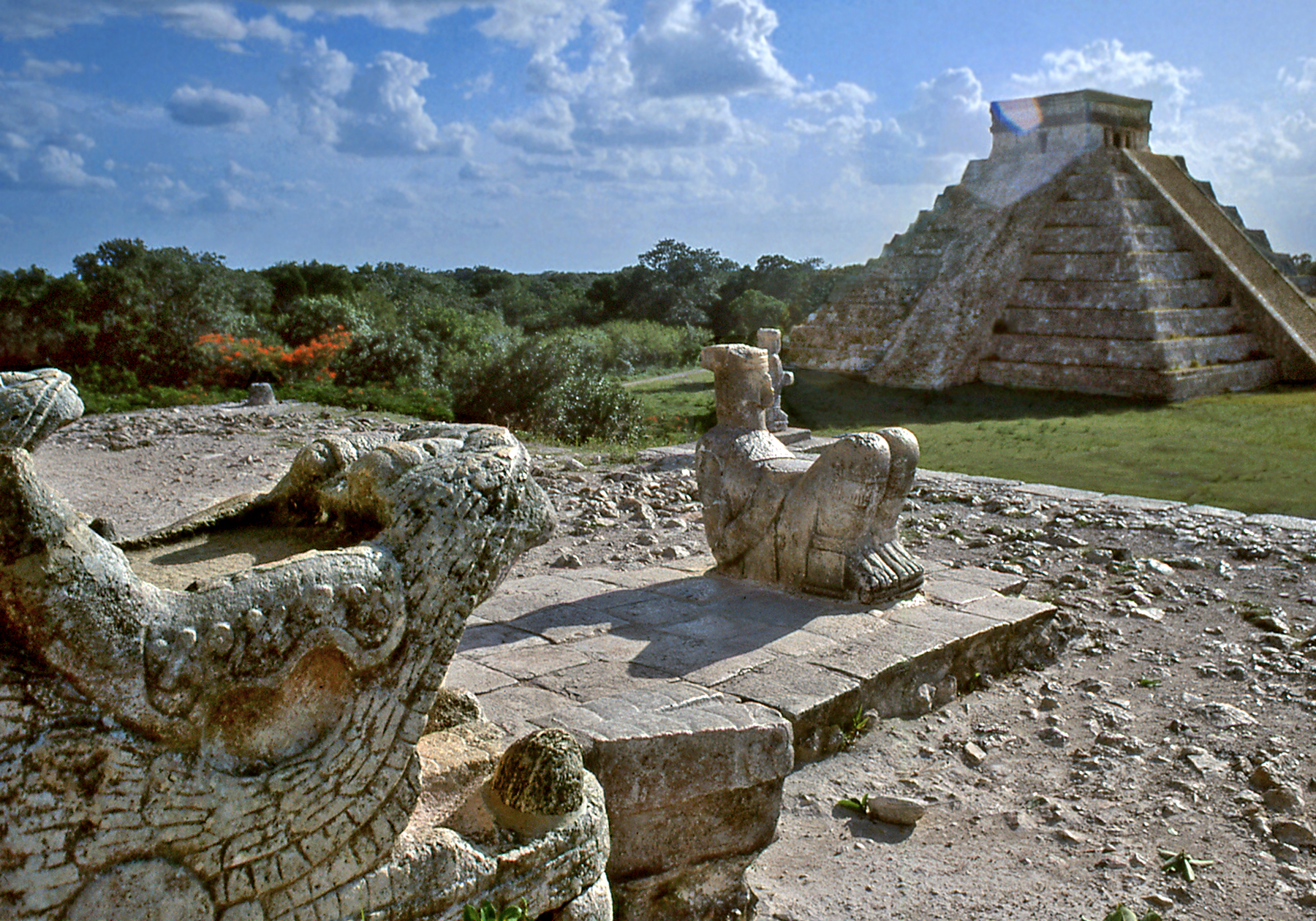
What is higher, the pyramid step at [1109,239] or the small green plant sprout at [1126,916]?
the pyramid step at [1109,239]

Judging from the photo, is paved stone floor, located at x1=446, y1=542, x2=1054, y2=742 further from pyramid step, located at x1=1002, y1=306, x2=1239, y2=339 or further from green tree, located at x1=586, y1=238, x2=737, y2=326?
green tree, located at x1=586, y1=238, x2=737, y2=326

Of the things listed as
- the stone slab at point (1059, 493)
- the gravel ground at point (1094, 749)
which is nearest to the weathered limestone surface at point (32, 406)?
the gravel ground at point (1094, 749)

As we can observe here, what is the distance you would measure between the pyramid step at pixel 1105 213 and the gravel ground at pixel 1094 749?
454 inches

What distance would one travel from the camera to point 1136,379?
1534 centimetres

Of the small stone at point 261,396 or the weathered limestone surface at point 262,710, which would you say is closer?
the weathered limestone surface at point 262,710

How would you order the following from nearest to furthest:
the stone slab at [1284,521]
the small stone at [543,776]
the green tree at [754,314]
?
the small stone at [543,776]
the stone slab at [1284,521]
the green tree at [754,314]

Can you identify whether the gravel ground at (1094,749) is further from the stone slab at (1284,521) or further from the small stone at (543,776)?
the small stone at (543,776)

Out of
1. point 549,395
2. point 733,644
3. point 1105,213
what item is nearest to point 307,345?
point 549,395

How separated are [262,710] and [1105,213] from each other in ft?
60.9

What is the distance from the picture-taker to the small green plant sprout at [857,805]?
3613 millimetres

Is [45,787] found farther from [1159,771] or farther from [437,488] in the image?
[1159,771]

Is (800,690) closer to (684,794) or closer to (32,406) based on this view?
(684,794)

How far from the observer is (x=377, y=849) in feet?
6.39

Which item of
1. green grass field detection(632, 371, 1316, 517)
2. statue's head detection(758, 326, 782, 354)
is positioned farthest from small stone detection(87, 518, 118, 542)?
Result: statue's head detection(758, 326, 782, 354)
